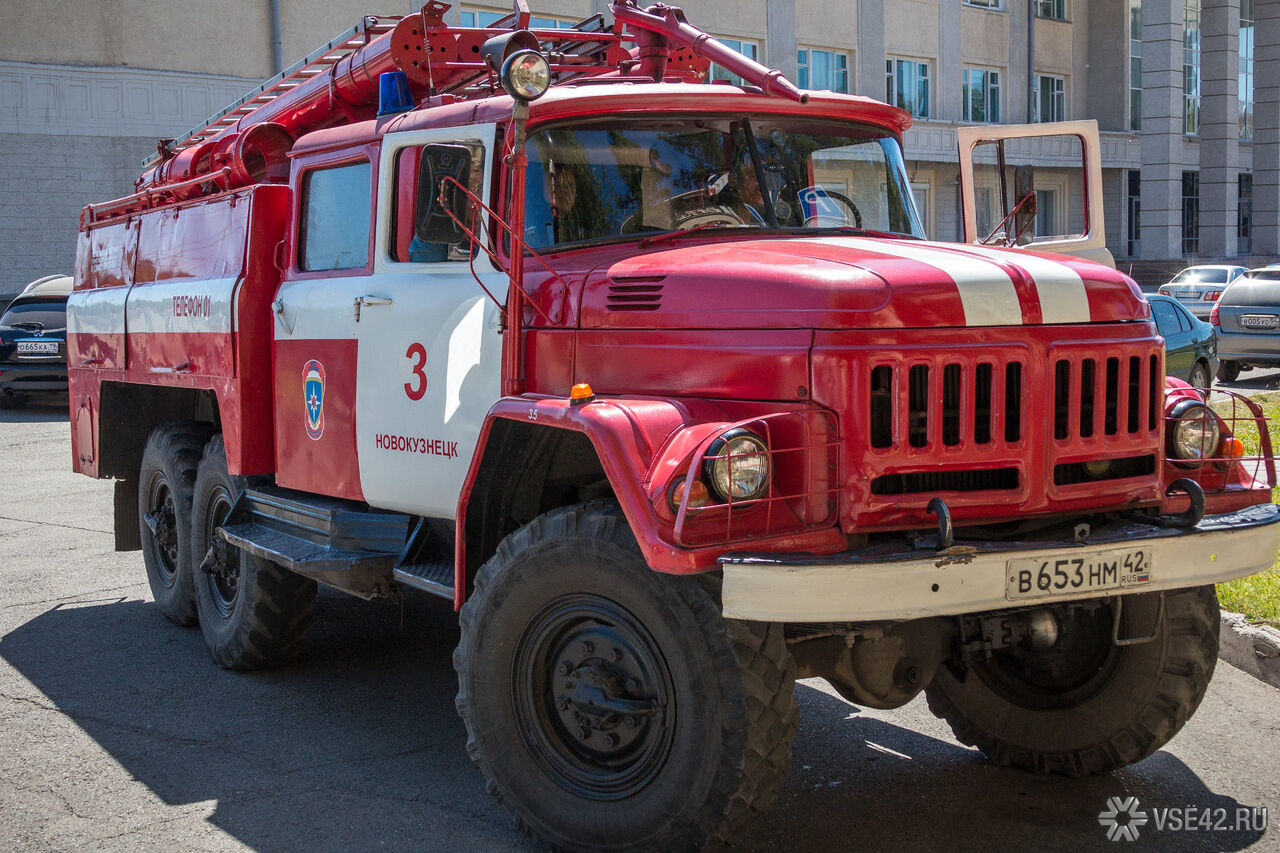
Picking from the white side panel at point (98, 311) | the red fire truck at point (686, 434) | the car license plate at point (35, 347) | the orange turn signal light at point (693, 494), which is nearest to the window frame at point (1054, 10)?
the car license plate at point (35, 347)

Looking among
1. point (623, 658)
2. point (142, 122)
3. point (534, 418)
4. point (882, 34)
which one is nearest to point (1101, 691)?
point (623, 658)

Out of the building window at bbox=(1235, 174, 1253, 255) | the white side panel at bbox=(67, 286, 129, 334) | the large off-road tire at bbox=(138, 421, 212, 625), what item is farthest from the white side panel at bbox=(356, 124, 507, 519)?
the building window at bbox=(1235, 174, 1253, 255)

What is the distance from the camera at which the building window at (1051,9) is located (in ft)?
132

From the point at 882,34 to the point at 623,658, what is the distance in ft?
107

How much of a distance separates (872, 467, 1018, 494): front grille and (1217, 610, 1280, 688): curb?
2618mm

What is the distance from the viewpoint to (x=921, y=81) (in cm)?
3622

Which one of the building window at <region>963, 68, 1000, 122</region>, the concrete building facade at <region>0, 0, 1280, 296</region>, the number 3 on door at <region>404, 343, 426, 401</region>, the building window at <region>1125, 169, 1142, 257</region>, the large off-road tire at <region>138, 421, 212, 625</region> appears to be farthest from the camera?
the building window at <region>1125, 169, 1142, 257</region>

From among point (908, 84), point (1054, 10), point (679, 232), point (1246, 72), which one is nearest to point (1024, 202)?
point (679, 232)

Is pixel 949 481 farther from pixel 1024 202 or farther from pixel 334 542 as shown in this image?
pixel 334 542

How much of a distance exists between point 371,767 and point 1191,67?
4432 centimetres

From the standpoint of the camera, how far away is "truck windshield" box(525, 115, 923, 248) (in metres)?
5.05

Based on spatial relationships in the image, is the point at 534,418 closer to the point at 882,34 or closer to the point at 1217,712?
the point at 1217,712

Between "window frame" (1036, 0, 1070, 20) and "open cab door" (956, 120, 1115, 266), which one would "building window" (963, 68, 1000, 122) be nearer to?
"window frame" (1036, 0, 1070, 20)

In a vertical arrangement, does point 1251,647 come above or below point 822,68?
below
